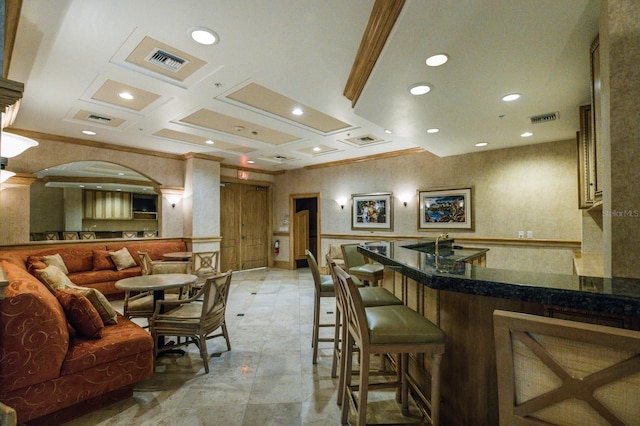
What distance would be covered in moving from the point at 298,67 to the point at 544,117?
2.96m

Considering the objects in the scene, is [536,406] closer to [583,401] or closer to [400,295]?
[583,401]

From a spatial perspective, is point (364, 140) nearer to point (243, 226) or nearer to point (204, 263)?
point (204, 263)

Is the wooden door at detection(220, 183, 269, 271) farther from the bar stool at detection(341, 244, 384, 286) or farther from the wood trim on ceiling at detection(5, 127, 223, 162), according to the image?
the bar stool at detection(341, 244, 384, 286)

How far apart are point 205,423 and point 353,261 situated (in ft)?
7.12

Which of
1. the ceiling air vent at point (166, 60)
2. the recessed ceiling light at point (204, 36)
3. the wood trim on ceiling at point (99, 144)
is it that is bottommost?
the wood trim on ceiling at point (99, 144)

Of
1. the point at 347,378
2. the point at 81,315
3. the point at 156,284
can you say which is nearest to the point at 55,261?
the point at 156,284

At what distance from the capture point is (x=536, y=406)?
88 cm

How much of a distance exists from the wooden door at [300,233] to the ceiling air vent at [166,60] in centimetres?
570

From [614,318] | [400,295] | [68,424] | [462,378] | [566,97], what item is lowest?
[68,424]

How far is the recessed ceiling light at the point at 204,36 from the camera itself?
221 cm

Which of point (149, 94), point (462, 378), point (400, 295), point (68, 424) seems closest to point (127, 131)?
point (149, 94)

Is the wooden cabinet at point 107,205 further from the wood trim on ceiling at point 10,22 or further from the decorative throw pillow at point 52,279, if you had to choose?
the wood trim on ceiling at point 10,22

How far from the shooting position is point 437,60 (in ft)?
7.11

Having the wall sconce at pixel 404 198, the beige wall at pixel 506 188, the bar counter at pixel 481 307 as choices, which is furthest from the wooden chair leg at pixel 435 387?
the wall sconce at pixel 404 198
